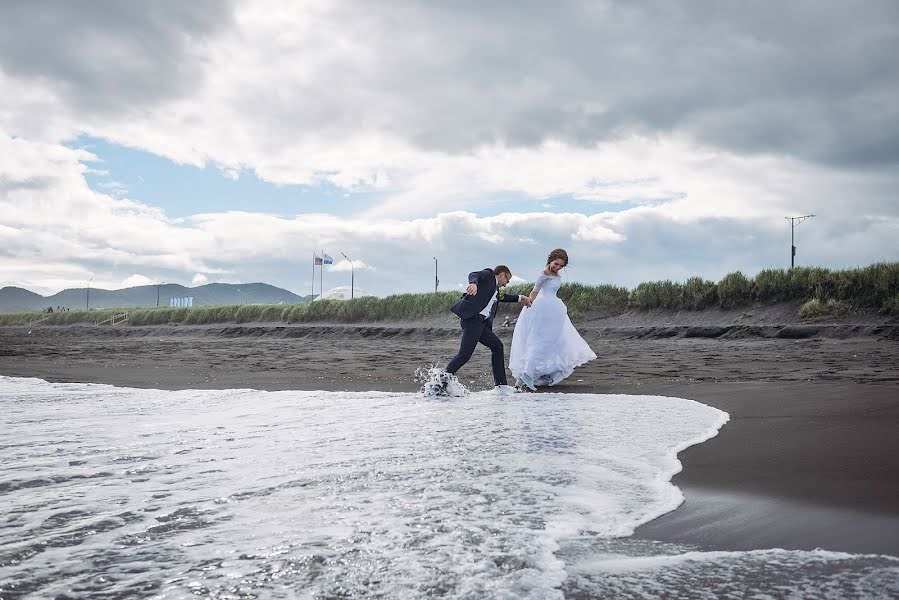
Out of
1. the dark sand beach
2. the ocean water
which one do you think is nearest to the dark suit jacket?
the dark sand beach

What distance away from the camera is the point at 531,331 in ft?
32.7

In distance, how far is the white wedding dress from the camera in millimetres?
9914

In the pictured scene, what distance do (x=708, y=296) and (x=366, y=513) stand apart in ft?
74.3

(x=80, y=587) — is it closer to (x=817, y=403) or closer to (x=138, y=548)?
(x=138, y=548)

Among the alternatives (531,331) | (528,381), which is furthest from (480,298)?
(528,381)

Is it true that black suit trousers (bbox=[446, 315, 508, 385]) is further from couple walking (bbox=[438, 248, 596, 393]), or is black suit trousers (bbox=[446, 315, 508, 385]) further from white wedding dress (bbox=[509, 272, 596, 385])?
white wedding dress (bbox=[509, 272, 596, 385])

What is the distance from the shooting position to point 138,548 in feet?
9.05

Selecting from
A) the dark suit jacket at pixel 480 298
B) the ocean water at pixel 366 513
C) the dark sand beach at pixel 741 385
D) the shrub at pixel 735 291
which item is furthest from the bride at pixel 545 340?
the shrub at pixel 735 291

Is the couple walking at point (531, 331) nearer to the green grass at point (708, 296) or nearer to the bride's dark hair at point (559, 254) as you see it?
the bride's dark hair at point (559, 254)

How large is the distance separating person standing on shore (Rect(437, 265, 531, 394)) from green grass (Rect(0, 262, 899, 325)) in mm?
15016

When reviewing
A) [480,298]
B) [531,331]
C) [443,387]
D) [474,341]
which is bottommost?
[443,387]

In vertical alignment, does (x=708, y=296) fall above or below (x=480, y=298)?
above

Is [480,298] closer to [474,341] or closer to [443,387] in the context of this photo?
[474,341]

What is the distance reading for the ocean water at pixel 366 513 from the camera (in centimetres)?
238
